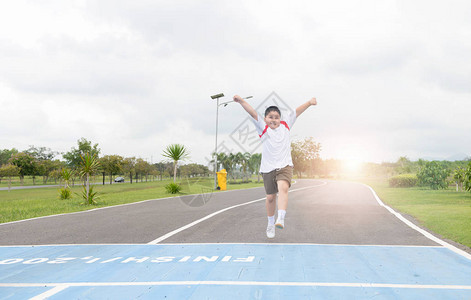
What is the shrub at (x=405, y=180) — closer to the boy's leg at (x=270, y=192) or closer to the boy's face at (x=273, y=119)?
the boy's leg at (x=270, y=192)

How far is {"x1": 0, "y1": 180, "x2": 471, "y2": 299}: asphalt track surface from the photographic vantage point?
343 centimetres

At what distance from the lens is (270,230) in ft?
20.7

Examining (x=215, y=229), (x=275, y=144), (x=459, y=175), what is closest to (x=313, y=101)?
(x=275, y=144)

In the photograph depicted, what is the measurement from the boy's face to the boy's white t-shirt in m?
0.06

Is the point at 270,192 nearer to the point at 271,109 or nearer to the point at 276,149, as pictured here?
the point at 276,149

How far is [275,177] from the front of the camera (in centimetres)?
590

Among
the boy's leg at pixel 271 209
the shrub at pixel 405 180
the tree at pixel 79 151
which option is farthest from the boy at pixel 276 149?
the tree at pixel 79 151

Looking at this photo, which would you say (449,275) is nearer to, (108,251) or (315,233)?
(315,233)

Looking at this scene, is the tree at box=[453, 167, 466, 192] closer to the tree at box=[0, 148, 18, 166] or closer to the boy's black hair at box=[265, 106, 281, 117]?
the boy's black hair at box=[265, 106, 281, 117]

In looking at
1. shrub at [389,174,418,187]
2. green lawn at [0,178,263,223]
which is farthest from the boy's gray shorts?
shrub at [389,174,418,187]

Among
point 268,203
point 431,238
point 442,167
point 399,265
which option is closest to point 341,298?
point 399,265

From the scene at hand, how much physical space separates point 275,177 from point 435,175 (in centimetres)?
A: 2379

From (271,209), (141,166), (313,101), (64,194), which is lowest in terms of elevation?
(64,194)

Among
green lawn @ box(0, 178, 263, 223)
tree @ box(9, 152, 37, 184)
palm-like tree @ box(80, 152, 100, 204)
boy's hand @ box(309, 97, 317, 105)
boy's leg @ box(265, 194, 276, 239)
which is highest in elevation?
tree @ box(9, 152, 37, 184)
